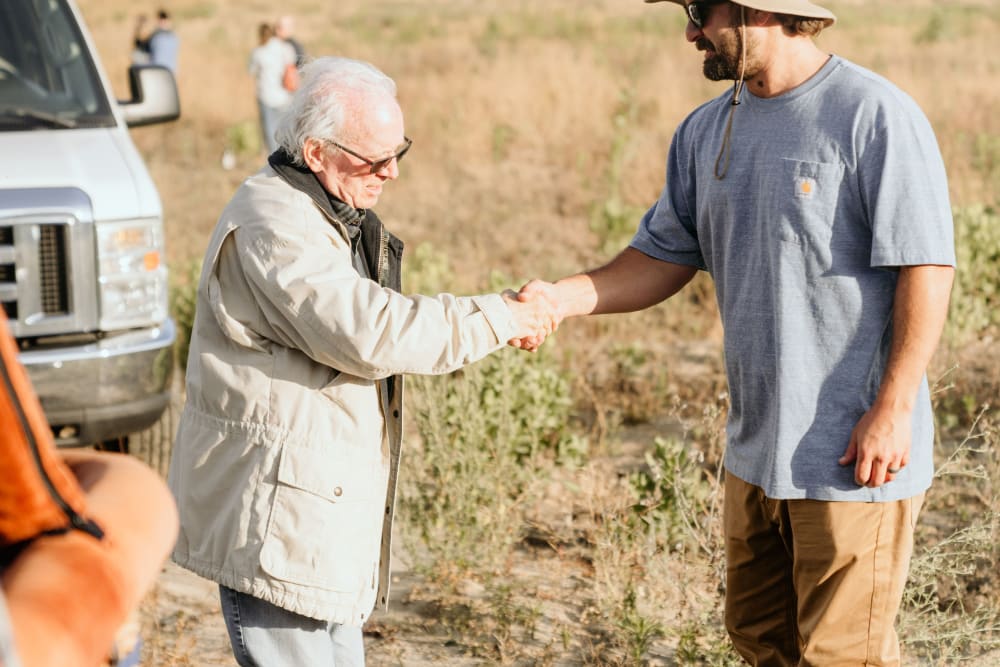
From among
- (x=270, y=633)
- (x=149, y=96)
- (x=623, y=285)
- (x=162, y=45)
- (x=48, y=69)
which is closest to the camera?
(x=270, y=633)

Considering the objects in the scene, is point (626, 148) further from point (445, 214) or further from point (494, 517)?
point (494, 517)

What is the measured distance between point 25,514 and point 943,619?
3.16 metres

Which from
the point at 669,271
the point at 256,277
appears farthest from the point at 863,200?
the point at 256,277

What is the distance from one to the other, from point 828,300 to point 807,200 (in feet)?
0.79

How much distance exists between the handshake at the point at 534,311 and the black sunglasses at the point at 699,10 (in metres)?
0.84

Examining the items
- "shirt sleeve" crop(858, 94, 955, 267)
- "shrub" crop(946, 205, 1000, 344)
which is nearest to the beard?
"shirt sleeve" crop(858, 94, 955, 267)

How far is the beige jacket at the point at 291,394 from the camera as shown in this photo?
2750 millimetres

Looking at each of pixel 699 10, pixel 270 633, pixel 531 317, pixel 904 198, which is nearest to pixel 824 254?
pixel 904 198

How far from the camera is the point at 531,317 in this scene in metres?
3.32

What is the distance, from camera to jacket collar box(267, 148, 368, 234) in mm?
2879

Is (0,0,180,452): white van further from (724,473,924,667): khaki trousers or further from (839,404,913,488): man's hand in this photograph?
(839,404,913,488): man's hand

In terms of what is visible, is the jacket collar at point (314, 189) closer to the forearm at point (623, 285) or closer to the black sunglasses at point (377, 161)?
the black sunglasses at point (377, 161)

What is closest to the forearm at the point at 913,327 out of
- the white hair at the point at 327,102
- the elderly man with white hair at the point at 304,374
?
the elderly man with white hair at the point at 304,374

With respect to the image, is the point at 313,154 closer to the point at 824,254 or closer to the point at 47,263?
the point at 824,254
